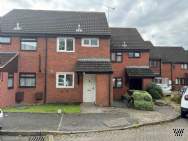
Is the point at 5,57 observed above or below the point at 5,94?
above

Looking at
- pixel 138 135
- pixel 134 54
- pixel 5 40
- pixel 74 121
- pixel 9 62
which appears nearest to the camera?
pixel 138 135

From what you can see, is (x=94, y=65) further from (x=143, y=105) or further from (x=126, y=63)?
(x=126, y=63)

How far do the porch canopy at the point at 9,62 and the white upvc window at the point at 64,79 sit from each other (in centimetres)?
329

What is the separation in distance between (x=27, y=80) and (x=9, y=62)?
300cm

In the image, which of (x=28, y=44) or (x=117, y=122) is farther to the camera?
(x=28, y=44)

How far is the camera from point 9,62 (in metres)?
24.2

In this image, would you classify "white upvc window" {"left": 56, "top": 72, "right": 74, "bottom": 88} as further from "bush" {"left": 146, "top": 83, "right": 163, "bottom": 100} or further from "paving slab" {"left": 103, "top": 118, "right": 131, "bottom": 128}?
"bush" {"left": 146, "top": 83, "right": 163, "bottom": 100}

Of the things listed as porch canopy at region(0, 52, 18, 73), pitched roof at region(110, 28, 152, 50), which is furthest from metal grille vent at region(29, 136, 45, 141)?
pitched roof at region(110, 28, 152, 50)

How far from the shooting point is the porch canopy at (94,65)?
25734 mm

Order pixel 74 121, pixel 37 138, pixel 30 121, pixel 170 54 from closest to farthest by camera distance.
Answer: pixel 37 138 < pixel 30 121 < pixel 74 121 < pixel 170 54

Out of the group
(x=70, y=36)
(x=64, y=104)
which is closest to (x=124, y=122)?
(x=64, y=104)

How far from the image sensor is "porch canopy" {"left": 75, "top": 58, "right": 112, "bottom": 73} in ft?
84.4

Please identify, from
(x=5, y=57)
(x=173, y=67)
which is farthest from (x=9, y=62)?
(x=173, y=67)

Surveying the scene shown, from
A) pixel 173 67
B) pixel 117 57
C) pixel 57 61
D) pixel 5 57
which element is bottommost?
pixel 57 61
